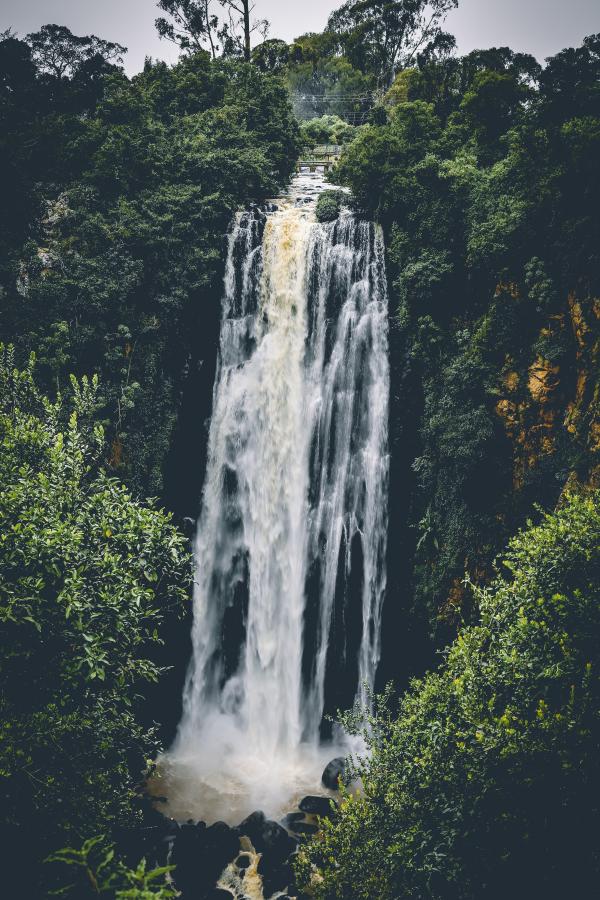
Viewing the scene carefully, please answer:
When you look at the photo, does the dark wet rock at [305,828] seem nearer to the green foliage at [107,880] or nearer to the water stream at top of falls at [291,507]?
the water stream at top of falls at [291,507]

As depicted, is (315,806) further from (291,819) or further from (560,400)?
(560,400)

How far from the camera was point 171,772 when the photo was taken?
16.9m

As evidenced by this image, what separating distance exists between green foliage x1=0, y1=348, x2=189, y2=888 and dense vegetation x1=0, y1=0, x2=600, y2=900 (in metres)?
0.05

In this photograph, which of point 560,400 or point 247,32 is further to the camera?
point 247,32

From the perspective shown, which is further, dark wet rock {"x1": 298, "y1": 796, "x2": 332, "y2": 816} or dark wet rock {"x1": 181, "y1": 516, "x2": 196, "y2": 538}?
dark wet rock {"x1": 181, "y1": 516, "x2": 196, "y2": 538}

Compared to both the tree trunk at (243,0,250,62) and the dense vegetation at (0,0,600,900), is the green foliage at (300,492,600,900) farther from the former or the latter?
the tree trunk at (243,0,250,62)

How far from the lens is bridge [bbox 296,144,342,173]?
30562mm

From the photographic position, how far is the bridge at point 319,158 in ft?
100

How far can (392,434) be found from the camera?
1894 cm

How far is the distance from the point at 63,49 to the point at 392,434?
29.1m

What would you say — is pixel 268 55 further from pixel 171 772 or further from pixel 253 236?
pixel 171 772

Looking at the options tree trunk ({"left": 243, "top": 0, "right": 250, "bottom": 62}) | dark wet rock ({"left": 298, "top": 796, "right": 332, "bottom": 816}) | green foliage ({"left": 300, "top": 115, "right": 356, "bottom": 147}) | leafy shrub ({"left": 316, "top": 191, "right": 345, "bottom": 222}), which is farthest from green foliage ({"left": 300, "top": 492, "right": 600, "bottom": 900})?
tree trunk ({"left": 243, "top": 0, "right": 250, "bottom": 62})

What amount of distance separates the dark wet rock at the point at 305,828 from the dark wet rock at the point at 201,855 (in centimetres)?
162

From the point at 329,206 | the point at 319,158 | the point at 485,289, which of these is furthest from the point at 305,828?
the point at 319,158
